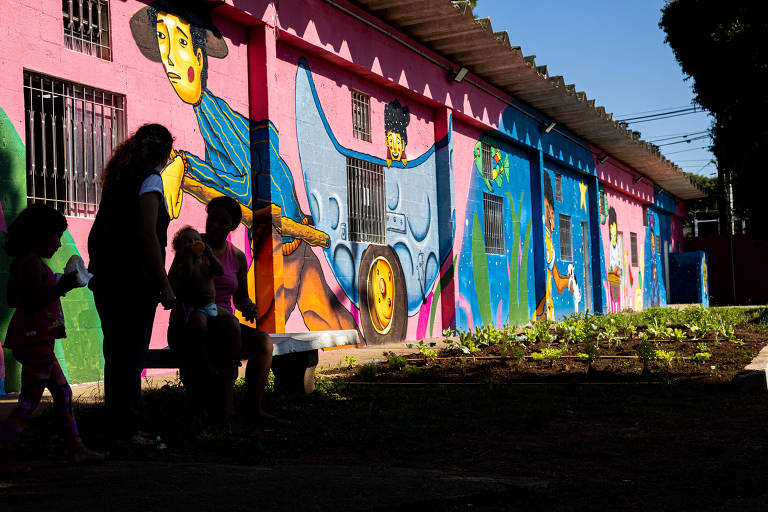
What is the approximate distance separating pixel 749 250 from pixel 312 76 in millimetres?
27633

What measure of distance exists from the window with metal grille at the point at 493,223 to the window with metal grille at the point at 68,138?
9188 millimetres

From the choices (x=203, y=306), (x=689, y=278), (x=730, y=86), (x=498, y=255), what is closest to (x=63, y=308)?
(x=203, y=306)

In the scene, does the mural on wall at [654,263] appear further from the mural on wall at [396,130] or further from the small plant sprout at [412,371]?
the small plant sprout at [412,371]

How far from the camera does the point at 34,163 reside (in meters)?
6.46

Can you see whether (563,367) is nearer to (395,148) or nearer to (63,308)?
(63,308)

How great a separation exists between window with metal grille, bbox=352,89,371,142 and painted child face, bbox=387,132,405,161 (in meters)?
0.56

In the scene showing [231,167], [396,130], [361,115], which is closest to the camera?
[231,167]

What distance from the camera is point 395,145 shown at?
40.0 ft

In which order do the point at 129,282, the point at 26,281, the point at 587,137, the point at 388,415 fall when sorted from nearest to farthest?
the point at 26,281 → the point at 129,282 → the point at 388,415 → the point at 587,137

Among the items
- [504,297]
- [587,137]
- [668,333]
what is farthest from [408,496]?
[587,137]

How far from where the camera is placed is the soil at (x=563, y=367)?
22.8ft

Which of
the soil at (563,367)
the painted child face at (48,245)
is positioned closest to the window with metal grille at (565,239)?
the soil at (563,367)

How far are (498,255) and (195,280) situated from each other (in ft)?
38.9

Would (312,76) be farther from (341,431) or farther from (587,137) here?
(587,137)
